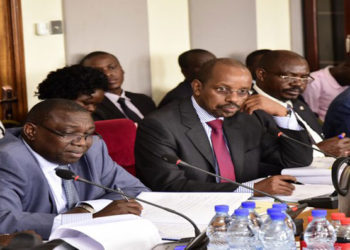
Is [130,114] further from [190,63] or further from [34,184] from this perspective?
[34,184]

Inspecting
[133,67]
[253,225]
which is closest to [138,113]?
[133,67]

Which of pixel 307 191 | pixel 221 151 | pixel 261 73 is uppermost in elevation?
pixel 261 73

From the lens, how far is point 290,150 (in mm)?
4039

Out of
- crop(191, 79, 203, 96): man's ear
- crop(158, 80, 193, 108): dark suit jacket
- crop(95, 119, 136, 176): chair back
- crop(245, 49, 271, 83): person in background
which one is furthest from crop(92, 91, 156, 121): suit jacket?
crop(191, 79, 203, 96): man's ear

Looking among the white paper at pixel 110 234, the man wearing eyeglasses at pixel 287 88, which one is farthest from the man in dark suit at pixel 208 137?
the white paper at pixel 110 234

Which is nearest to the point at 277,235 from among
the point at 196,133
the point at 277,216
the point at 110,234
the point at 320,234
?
the point at 277,216

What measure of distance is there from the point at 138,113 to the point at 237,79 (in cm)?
248

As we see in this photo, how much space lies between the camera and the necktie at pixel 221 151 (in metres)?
3.77

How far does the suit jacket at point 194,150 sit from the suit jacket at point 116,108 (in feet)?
6.32

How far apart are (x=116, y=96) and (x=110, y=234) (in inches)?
153

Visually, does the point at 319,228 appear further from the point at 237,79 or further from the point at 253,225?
the point at 237,79

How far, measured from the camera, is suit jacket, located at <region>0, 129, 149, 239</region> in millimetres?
2904

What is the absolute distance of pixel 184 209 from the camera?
2.97 metres

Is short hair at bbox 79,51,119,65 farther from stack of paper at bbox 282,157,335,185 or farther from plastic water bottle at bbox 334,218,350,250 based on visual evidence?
plastic water bottle at bbox 334,218,350,250
